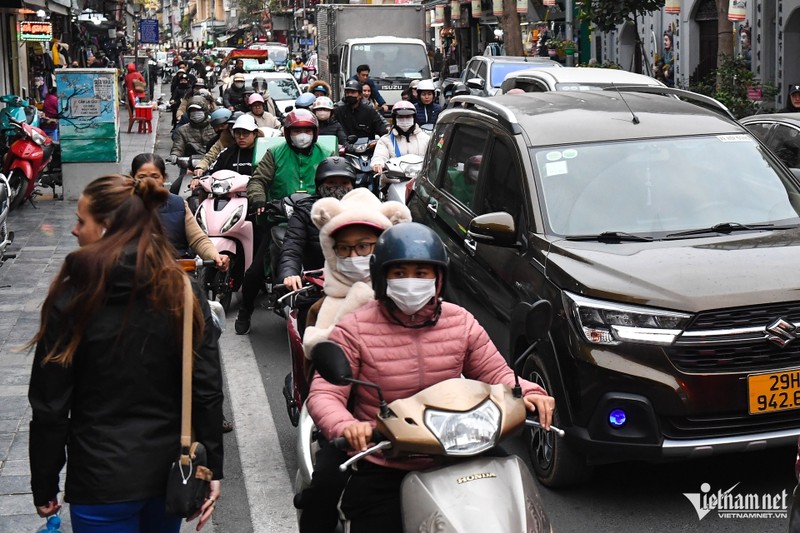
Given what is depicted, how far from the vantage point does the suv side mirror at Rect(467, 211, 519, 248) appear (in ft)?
21.2

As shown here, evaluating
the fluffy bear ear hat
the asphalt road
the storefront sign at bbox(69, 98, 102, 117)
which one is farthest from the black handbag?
the storefront sign at bbox(69, 98, 102, 117)

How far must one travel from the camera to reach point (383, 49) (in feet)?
93.1

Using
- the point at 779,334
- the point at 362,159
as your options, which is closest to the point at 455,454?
the point at 779,334

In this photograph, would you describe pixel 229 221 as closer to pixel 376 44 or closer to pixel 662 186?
pixel 662 186

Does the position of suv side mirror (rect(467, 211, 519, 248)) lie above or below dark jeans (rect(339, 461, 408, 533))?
above

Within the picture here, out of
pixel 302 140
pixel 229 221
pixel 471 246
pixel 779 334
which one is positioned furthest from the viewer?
pixel 229 221

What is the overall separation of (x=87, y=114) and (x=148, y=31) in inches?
1458

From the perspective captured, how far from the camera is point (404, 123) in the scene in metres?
13.1

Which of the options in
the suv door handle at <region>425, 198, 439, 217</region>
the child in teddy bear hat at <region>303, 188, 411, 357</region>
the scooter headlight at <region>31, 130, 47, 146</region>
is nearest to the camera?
the child in teddy bear hat at <region>303, 188, 411, 357</region>

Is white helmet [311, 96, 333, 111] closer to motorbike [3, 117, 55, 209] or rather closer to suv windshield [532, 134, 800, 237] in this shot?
motorbike [3, 117, 55, 209]

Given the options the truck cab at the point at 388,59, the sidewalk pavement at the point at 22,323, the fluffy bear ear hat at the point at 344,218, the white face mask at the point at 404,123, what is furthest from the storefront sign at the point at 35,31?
the fluffy bear ear hat at the point at 344,218

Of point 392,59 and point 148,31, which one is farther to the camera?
point 148,31

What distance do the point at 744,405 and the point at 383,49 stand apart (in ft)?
77.5

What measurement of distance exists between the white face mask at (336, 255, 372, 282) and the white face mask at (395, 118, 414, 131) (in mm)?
7711
